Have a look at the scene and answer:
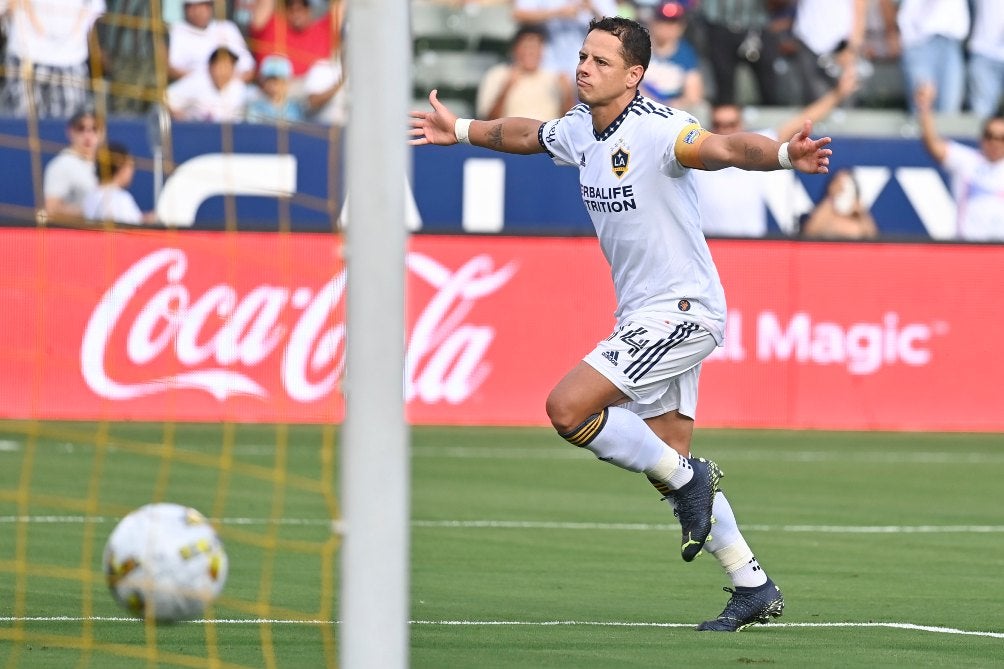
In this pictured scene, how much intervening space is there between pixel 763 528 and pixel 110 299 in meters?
6.80

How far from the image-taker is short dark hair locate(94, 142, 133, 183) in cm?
1583

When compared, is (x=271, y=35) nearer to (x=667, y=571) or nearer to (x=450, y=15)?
(x=450, y=15)

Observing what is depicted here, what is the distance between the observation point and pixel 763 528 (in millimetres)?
10609

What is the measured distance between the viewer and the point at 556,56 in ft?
62.1

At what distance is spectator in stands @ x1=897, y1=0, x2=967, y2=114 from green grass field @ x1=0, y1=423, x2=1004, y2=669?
4.71 metres

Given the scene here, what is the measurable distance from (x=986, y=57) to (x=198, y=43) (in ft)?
26.2

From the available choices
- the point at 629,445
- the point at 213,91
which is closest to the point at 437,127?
the point at 629,445

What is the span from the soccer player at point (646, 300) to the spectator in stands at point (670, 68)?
424 inches

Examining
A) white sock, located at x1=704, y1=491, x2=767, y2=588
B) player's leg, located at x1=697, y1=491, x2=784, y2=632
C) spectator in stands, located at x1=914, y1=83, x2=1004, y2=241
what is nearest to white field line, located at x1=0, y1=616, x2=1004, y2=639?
player's leg, located at x1=697, y1=491, x2=784, y2=632

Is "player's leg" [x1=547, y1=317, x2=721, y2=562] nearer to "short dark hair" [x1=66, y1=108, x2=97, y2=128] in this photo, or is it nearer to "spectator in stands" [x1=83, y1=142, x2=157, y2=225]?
"spectator in stands" [x1=83, y1=142, x2=157, y2=225]

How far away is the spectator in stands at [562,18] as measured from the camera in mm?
19000

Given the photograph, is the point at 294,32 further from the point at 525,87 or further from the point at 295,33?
the point at 525,87

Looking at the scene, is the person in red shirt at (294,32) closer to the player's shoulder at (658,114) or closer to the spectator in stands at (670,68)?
the spectator in stands at (670,68)

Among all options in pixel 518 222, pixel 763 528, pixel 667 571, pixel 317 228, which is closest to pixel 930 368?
pixel 518 222
